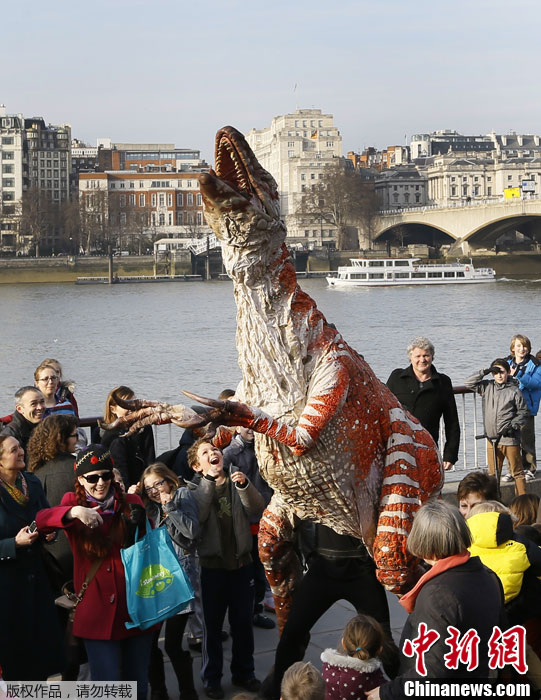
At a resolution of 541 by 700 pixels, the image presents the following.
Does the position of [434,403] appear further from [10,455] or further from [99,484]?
[10,455]

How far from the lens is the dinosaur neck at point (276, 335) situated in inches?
149

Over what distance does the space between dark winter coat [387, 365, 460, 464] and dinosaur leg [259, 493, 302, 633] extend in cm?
235

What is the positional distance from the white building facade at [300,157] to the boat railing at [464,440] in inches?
3573

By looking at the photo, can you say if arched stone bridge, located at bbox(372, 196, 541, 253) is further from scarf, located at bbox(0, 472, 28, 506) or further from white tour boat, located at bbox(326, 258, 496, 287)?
scarf, located at bbox(0, 472, 28, 506)

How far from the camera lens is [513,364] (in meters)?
8.30

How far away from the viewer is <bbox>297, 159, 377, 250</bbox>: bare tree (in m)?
103

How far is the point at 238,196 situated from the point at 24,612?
1937mm

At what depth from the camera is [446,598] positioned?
323 centimetres

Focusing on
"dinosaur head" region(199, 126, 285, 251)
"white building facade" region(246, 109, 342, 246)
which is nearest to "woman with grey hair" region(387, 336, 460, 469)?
"dinosaur head" region(199, 126, 285, 251)

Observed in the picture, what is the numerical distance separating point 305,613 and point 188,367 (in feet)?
81.6

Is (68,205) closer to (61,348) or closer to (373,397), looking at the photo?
(61,348)

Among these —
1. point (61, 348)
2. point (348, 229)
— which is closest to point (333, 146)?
point (348, 229)

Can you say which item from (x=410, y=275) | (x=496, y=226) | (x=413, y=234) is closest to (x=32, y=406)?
(x=410, y=275)

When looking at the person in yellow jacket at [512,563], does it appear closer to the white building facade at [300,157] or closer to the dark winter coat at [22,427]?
the dark winter coat at [22,427]
